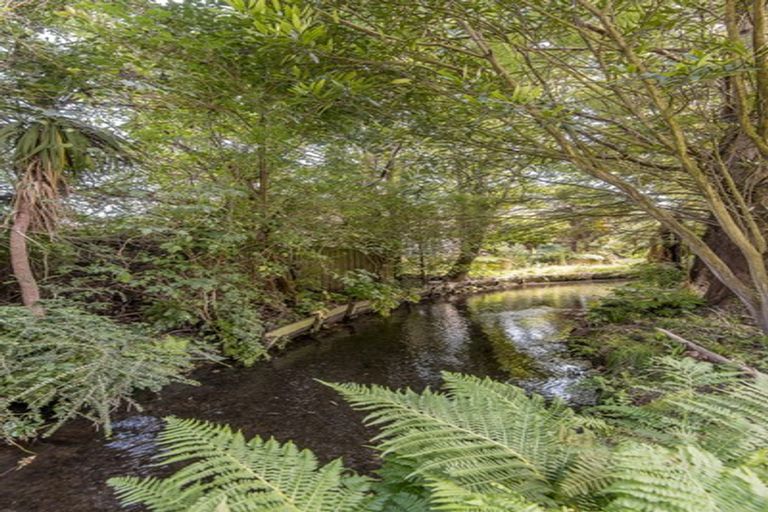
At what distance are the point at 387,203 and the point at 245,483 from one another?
201 inches

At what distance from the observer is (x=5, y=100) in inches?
134

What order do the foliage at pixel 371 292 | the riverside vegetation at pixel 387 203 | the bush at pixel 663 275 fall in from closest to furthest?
the riverside vegetation at pixel 387 203
the bush at pixel 663 275
the foliage at pixel 371 292

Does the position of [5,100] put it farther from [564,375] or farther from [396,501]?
[564,375]

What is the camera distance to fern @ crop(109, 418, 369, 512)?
0.89 metres

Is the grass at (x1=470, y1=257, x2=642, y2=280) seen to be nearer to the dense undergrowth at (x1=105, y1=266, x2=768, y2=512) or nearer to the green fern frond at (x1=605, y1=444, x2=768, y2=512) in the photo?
the dense undergrowth at (x1=105, y1=266, x2=768, y2=512)

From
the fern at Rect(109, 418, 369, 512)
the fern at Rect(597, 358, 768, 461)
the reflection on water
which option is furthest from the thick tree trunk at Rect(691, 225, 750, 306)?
the fern at Rect(109, 418, 369, 512)

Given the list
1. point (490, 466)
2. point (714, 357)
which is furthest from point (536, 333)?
point (490, 466)

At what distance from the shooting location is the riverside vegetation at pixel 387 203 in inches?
41.8

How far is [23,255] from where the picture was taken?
3230mm

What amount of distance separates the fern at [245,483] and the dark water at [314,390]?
1.68 metres

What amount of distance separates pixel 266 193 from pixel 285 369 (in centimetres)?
244

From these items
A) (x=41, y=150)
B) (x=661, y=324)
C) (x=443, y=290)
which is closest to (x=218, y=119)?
(x=41, y=150)

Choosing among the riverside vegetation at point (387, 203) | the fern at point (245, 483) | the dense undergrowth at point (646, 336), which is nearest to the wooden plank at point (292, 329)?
the riverside vegetation at point (387, 203)

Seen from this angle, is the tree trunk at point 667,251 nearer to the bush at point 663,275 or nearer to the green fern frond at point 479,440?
the bush at point 663,275
